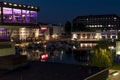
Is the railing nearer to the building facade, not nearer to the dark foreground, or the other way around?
the dark foreground

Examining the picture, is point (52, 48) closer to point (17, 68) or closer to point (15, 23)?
point (15, 23)

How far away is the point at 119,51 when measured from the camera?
34469 mm

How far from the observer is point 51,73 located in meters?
13.6

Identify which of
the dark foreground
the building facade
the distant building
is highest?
the distant building

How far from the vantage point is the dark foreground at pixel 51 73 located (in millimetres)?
12336

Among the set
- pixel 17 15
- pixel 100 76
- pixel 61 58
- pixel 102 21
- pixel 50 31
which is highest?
pixel 102 21

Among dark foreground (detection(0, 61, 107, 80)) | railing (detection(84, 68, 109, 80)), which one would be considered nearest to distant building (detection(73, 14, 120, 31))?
dark foreground (detection(0, 61, 107, 80))

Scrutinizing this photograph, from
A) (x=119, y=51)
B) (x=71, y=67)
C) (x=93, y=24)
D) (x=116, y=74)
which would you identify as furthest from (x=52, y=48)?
(x=93, y=24)

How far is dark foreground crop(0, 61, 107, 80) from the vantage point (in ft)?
40.5

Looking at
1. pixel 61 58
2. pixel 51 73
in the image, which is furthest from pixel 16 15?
pixel 61 58

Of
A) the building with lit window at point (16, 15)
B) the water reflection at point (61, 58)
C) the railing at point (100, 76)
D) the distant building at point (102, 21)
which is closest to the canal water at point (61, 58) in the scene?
the water reflection at point (61, 58)

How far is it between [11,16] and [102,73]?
20.2 metres

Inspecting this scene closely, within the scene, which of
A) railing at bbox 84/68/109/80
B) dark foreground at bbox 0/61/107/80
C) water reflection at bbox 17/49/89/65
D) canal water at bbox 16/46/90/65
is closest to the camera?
dark foreground at bbox 0/61/107/80

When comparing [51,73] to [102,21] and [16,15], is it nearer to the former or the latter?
[16,15]
